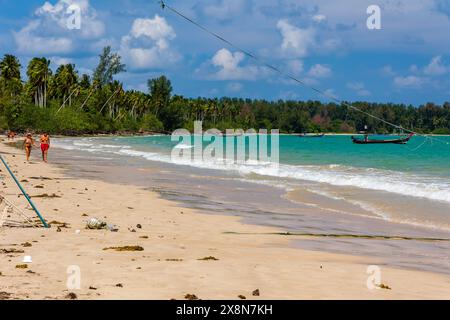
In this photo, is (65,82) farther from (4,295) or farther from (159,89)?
(4,295)

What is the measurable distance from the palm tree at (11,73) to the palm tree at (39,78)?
12.7ft

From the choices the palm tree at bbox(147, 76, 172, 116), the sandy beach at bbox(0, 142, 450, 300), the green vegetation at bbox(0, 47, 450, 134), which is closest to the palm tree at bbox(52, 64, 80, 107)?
the green vegetation at bbox(0, 47, 450, 134)

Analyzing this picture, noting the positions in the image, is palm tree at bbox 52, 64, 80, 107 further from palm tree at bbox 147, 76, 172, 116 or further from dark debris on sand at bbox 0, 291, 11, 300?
dark debris on sand at bbox 0, 291, 11, 300

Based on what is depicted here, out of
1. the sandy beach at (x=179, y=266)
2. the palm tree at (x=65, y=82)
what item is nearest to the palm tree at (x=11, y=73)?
the palm tree at (x=65, y=82)

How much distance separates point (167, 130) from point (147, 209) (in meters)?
149

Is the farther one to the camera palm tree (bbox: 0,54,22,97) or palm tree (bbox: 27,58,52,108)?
palm tree (bbox: 27,58,52,108)

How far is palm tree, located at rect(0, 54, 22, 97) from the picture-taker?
307ft

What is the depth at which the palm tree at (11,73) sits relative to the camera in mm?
93562

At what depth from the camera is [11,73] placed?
318ft

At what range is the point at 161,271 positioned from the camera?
7.85 m

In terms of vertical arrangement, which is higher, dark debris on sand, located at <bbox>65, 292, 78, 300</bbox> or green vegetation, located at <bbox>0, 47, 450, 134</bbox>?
green vegetation, located at <bbox>0, 47, 450, 134</bbox>

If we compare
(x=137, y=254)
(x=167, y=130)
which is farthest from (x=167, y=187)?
(x=167, y=130)

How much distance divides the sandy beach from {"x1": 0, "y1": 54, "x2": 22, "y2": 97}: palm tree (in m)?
85.4
